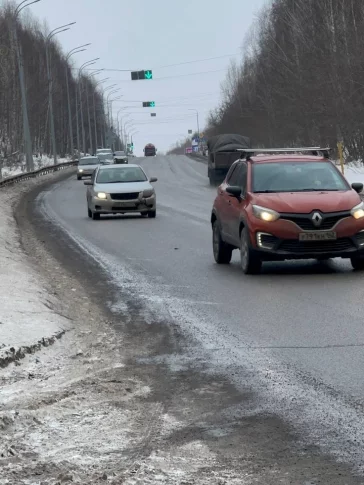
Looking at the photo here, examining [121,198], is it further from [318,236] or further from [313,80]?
[313,80]

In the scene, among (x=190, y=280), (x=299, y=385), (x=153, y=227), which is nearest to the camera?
(x=299, y=385)

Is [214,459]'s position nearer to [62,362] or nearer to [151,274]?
[62,362]

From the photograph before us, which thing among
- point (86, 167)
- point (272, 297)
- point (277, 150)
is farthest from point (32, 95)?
point (272, 297)

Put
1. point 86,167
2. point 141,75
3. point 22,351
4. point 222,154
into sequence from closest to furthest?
point 22,351, point 222,154, point 86,167, point 141,75

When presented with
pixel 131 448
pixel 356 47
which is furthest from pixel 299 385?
pixel 356 47

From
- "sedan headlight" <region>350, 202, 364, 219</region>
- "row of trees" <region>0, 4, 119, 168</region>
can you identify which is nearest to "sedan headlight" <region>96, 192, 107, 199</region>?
"sedan headlight" <region>350, 202, 364, 219</region>

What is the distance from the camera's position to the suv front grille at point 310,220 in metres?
14.5

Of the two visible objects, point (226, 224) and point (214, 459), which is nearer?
point (214, 459)

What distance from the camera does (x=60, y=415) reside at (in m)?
6.76

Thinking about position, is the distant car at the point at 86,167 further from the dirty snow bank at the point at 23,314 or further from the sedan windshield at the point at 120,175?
the dirty snow bank at the point at 23,314

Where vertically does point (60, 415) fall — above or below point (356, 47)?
below

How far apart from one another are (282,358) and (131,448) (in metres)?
2.88

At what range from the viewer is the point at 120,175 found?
103 ft

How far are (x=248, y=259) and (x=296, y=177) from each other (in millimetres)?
1505
